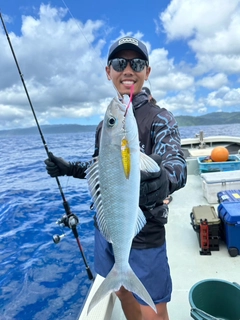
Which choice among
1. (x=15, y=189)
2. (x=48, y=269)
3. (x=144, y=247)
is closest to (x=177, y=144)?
(x=144, y=247)

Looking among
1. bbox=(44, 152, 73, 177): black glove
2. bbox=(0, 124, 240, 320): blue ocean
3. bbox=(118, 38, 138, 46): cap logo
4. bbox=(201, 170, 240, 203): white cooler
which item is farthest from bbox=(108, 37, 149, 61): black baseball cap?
bbox=(201, 170, 240, 203): white cooler

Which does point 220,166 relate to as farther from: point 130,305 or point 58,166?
point 58,166

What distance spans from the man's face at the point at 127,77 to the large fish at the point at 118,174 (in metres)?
0.78

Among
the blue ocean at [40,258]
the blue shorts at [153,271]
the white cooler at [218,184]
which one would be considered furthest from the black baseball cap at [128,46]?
the white cooler at [218,184]

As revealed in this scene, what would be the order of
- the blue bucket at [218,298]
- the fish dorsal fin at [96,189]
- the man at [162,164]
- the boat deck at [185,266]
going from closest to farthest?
the fish dorsal fin at [96,189]
the man at [162,164]
the blue bucket at [218,298]
the boat deck at [185,266]

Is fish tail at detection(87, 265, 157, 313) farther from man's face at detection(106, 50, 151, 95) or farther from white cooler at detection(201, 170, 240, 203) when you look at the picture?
white cooler at detection(201, 170, 240, 203)

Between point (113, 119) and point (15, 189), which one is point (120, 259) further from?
point (15, 189)

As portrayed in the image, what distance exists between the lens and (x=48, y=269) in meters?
5.36

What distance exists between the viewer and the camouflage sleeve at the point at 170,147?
1.54m

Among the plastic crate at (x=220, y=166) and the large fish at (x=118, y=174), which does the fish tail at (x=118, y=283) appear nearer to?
the large fish at (x=118, y=174)

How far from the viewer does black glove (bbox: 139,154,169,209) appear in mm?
1328

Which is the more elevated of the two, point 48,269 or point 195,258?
point 195,258

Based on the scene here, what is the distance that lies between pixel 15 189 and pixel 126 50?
34.3 ft

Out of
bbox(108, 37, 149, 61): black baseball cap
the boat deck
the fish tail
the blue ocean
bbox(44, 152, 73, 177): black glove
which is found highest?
bbox(108, 37, 149, 61): black baseball cap
